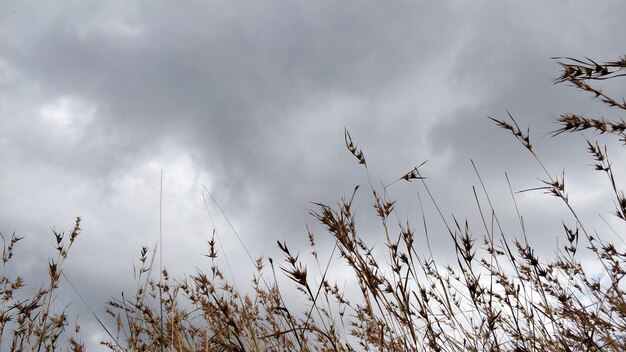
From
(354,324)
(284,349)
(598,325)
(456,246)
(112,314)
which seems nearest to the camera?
(456,246)

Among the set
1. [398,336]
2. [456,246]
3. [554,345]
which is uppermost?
[456,246]

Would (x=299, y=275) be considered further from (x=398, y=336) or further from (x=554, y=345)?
(x=554, y=345)

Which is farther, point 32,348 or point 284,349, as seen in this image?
point 32,348

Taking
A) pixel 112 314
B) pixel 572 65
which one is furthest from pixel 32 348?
pixel 572 65

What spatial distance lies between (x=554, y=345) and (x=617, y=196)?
76 cm

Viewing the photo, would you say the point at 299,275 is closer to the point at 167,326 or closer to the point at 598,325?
the point at 167,326

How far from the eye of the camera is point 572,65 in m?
1.47

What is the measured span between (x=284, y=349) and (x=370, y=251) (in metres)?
0.57

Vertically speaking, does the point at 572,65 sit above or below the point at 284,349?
above

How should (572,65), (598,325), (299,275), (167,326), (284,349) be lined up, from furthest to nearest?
1. (167,326)
2. (598,325)
3. (284,349)
4. (572,65)
5. (299,275)

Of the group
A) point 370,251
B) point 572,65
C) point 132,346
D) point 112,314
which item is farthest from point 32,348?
point 572,65

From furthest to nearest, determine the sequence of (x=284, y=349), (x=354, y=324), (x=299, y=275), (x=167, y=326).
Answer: (x=354, y=324)
(x=167, y=326)
(x=284, y=349)
(x=299, y=275)

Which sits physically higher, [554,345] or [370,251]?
[370,251]

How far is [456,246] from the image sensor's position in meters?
1.73
